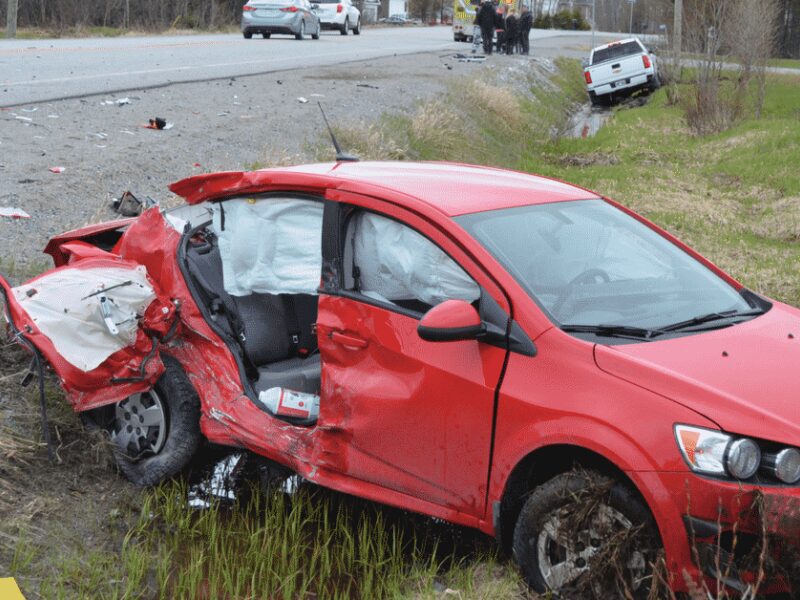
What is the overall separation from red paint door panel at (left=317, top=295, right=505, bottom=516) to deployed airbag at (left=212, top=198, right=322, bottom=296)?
40 centimetres

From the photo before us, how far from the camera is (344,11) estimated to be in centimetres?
4534

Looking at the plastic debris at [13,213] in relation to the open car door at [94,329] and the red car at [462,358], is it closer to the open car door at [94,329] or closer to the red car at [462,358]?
the red car at [462,358]

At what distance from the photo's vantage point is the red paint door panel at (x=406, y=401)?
164 inches

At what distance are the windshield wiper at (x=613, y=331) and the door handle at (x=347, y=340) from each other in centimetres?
90

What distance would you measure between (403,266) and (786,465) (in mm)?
1770

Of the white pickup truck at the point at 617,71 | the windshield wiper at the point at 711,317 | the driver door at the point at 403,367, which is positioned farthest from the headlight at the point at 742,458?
the white pickup truck at the point at 617,71

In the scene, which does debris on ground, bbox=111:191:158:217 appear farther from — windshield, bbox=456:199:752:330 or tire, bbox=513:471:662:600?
tire, bbox=513:471:662:600

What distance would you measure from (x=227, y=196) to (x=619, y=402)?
2.44 meters

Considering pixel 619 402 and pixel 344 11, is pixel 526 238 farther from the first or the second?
pixel 344 11

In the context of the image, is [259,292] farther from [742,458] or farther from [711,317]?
[742,458]

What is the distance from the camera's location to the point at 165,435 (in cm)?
539

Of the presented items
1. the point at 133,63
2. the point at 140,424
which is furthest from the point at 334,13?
the point at 140,424

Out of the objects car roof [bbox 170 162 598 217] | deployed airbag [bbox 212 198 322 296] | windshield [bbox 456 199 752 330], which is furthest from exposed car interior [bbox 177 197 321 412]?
windshield [bbox 456 199 752 330]

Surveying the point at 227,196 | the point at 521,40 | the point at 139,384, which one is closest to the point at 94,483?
the point at 139,384
